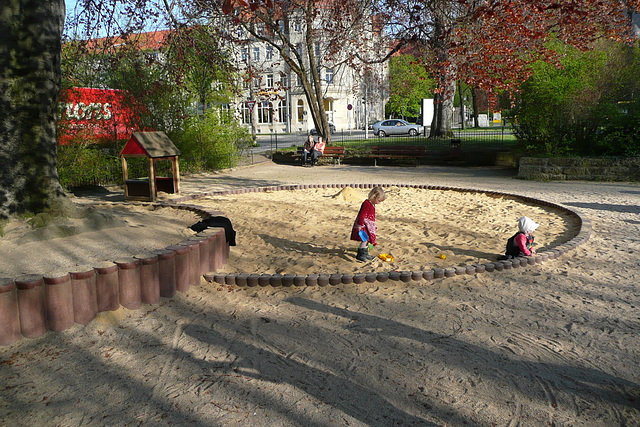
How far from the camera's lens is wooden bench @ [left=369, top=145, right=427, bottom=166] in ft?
68.6

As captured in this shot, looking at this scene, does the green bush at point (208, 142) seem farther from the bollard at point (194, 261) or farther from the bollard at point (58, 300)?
the bollard at point (58, 300)

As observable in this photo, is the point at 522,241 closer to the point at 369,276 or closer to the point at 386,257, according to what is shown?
the point at 386,257

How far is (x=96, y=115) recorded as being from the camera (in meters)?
13.9

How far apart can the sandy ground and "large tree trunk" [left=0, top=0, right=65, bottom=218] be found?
2022 mm

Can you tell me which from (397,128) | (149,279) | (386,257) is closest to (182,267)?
(149,279)

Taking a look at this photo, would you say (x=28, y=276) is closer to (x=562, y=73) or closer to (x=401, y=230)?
(x=401, y=230)

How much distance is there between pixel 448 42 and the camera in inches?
442

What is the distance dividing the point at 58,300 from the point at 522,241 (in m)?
5.25

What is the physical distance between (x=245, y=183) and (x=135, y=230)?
826 centimetres

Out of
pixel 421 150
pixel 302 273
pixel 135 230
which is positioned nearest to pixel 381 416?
pixel 302 273

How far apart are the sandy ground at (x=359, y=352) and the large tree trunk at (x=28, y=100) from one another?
6.64 ft

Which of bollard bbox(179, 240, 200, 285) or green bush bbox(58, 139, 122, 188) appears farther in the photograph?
green bush bbox(58, 139, 122, 188)

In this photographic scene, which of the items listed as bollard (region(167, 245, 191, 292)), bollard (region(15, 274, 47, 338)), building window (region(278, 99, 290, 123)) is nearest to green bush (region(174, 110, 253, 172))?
bollard (region(167, 245, 191, 292))

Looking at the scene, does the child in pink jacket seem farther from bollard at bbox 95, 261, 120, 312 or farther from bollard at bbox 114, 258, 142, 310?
bollard at bbox 95, 261, 120, 312
